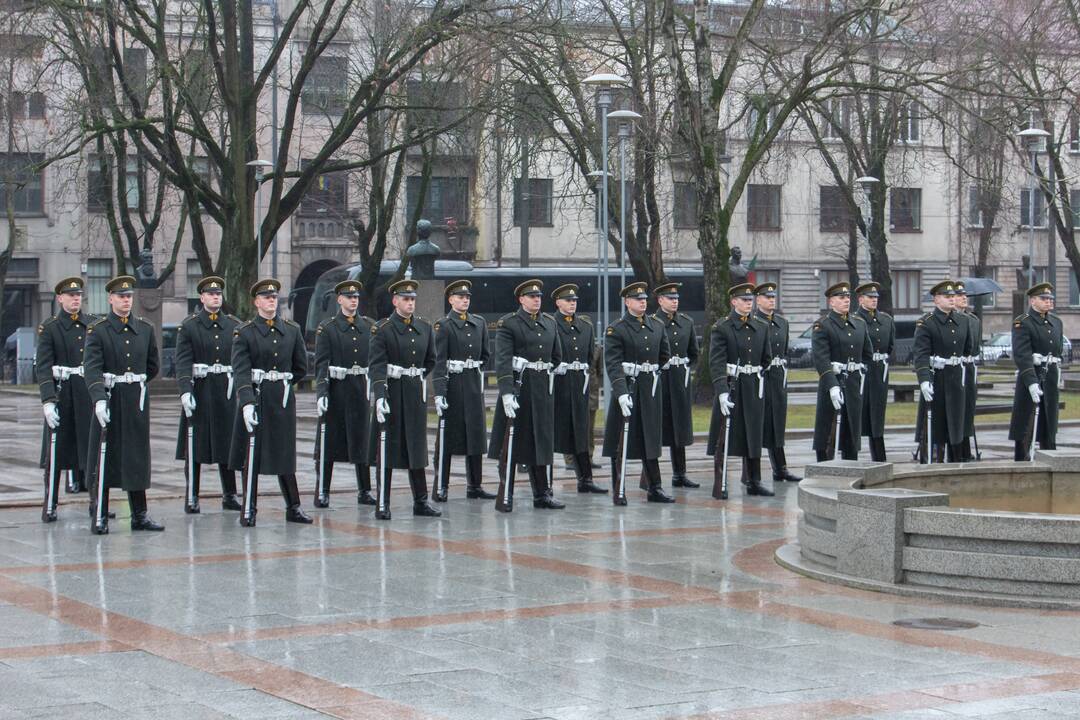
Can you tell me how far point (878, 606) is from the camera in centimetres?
923

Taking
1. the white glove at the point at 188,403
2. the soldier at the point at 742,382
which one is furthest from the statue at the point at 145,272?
the white glove at the point at 188,403

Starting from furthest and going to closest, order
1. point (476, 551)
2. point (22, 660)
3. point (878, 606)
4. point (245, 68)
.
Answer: point (245, 68)
point (476, 551)
point (878, 606)
point (22, 660)

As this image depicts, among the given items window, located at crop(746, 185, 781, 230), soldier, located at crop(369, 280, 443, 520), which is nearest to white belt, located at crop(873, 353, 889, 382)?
soldier, located at crop(369, 280, 443, 520)

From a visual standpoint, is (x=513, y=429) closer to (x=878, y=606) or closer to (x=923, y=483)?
(x=923, y=483)

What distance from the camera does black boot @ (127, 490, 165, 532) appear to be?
41.5 ft

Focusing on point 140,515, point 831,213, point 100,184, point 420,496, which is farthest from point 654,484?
point 831,213

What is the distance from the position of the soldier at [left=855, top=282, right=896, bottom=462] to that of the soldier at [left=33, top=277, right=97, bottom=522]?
24.7ft

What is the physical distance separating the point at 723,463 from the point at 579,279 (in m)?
37.2

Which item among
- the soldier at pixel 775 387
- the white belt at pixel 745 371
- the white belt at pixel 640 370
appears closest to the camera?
the white belt at pixel 640 370

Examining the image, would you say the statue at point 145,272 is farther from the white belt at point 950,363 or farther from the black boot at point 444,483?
the white belt at point 950,363

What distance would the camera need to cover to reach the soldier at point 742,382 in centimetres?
1541

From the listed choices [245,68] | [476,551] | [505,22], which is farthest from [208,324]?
[245,68]

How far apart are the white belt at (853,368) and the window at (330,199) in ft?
138

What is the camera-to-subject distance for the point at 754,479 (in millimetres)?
15391
